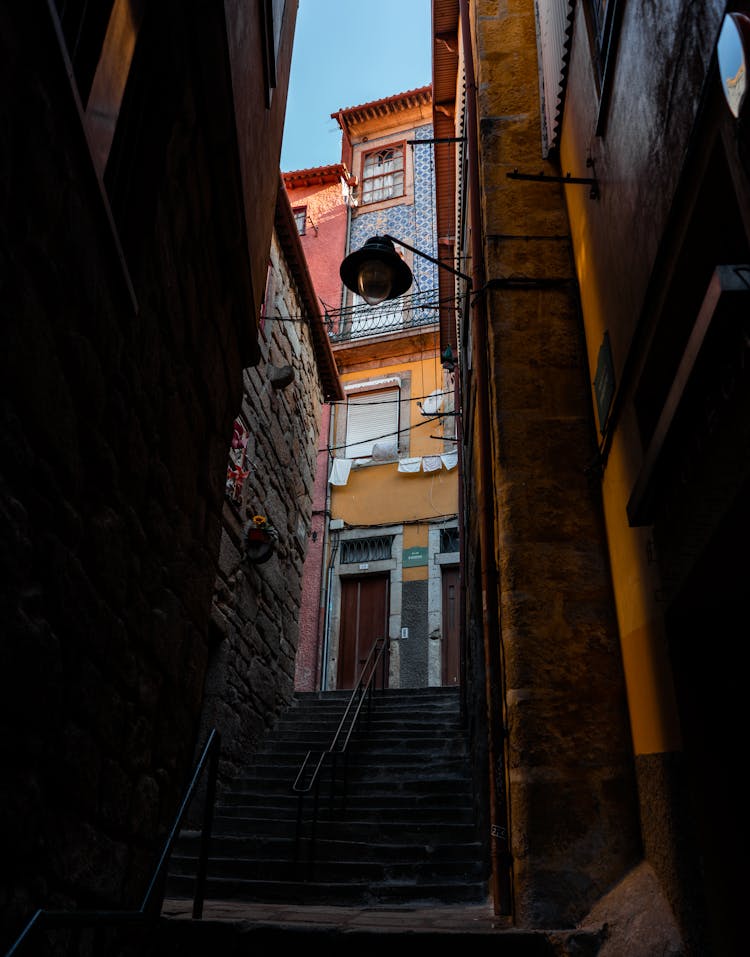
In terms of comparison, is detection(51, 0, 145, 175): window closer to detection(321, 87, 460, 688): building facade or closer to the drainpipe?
the drainpipe

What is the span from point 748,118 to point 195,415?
2.29m

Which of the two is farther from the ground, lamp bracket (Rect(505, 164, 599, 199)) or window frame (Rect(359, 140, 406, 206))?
window frame (Rect(359, 140, 406, 206))

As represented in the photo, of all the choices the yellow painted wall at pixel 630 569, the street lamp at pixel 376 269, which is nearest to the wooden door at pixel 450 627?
the street lamp at pixel 376 269

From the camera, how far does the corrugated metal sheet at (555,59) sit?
484cm

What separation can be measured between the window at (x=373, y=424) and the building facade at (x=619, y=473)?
367 inches

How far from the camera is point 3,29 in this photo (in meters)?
1.57

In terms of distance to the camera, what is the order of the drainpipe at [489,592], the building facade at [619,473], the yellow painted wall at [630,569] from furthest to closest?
the drainpipe at [489,592] → the yellow painted wall at [630,569] → the building facade at [619,473]

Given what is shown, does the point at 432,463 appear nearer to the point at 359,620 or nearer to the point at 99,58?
the point at 359,620

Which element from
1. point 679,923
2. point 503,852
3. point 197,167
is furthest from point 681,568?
point 197,167

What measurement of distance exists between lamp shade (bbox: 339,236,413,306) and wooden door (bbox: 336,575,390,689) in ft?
27.6

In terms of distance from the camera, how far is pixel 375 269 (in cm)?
584

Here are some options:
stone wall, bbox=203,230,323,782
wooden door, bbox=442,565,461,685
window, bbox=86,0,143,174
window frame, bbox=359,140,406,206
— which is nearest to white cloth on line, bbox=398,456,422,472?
wooden door, bbox=442,565,461,685

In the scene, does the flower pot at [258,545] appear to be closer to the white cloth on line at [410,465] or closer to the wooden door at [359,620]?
the wooden door at [359,620]

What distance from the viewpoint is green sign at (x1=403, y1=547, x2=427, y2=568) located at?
13422mm
